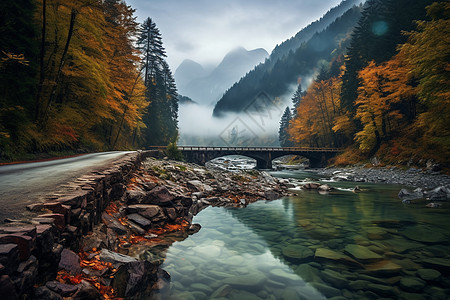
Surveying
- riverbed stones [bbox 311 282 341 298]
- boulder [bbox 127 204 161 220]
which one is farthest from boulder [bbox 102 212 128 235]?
riverbed stones [bbox 311 282 341 298]

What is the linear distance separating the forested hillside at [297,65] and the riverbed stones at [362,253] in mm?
134822

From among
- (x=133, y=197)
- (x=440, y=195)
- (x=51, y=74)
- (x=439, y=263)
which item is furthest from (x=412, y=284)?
(x=51, y=74)

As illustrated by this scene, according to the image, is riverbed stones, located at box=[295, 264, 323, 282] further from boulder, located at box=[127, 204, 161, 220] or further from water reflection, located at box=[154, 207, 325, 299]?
boulder, located at box=[127, 204, 161, 220]

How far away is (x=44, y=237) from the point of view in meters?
2.31

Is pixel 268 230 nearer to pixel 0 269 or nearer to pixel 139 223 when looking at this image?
pixel 139 223

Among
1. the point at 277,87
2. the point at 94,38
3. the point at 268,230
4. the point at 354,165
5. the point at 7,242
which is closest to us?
the point at 7,242

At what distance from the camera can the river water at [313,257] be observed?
418 centimetres

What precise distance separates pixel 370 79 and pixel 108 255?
3279cm

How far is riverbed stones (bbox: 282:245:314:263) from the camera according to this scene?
5.55 meters

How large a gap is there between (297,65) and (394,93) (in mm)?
132232

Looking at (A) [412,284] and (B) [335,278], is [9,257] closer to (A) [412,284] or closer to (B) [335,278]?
(B) [335,278]

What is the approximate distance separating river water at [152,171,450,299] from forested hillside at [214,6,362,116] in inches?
5223

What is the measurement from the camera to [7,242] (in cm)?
196

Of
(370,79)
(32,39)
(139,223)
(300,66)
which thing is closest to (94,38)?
(32,39)
